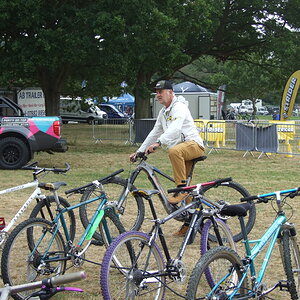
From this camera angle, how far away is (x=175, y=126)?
6988 millimetres

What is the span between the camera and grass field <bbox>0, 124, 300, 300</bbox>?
6.05 metres

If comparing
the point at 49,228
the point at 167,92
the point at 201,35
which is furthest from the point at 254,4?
the point at 49,228

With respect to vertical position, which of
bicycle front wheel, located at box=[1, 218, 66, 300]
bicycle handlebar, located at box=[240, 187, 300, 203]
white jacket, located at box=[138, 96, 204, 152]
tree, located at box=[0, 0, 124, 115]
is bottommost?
bicycle front wheel, located at box=[1, 218, 66, 300]

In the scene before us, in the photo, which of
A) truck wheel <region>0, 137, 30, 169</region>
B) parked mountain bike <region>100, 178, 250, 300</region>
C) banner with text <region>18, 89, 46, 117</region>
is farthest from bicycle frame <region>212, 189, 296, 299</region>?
banner with text <region>18, 89, 46, 117</region>

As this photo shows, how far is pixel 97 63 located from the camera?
821 inches

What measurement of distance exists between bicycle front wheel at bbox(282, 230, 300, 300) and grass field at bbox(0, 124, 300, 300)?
1.48 ft

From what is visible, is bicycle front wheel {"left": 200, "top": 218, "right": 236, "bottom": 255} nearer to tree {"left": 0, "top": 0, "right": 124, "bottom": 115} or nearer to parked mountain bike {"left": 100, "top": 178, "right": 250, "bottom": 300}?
parked mountain bike {"left": 100, "top": 178, "right": 250, "bottom": 300}

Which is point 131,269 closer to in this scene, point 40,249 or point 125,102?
point 40,249

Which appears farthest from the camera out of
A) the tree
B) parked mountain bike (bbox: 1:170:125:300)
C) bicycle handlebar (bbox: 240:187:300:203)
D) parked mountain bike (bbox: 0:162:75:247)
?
the tree

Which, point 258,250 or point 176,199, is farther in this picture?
point 176,199

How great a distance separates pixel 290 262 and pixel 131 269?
4.01ft

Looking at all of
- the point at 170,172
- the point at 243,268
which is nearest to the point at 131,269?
the point at 243,268

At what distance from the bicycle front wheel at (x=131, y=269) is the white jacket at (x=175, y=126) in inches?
102

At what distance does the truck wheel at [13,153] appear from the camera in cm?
1427
